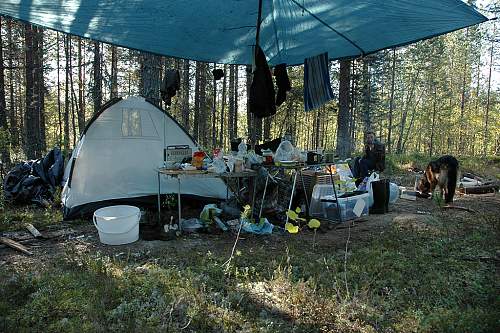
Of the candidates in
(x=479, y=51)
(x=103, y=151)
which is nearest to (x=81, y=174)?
(x=103, y=151)

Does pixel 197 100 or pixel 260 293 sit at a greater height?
pixel 197 100

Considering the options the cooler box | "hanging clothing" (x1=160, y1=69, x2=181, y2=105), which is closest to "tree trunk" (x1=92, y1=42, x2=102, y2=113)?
"hanging clothing" (x1=160, y1=69, x2=181, y2=105)

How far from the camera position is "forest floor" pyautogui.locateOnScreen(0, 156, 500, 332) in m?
2.48

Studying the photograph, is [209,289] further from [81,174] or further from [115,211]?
[81,174]

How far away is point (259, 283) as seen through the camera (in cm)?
316

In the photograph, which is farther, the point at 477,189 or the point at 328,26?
the point at 477,189

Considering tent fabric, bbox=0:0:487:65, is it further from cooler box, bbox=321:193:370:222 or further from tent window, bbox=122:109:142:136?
cooler box, bbox=321:193:370:222

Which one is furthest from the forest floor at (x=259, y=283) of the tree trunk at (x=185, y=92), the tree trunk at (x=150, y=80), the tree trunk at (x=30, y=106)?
the tree trunk at (x=185, y=92)

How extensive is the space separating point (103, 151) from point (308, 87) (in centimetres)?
376

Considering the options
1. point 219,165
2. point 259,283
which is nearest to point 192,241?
point 219,165

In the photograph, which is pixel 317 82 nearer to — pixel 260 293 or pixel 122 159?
pixel 122 159

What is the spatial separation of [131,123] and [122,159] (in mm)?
651

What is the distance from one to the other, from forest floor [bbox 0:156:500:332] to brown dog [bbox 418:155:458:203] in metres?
1.88

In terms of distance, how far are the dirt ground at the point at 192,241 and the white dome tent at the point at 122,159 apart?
0.62 metres
